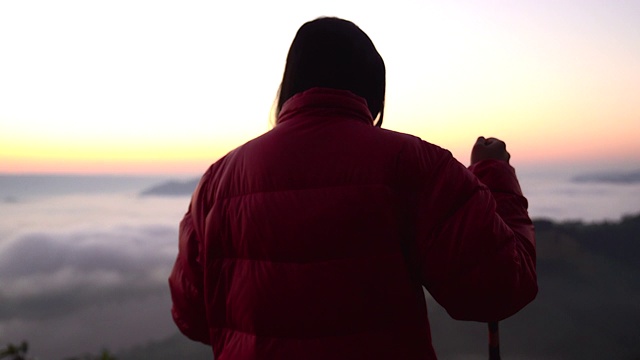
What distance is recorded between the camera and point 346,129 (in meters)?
1.48

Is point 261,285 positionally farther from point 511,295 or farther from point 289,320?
point 511,295

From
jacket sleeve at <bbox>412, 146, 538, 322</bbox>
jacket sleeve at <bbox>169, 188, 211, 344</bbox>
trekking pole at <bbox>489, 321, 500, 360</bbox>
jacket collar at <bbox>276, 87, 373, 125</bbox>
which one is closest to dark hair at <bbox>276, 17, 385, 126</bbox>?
jacket collar at <bbox>276, 87, 373, 125</bbox>

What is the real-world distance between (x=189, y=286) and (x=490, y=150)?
107 cm

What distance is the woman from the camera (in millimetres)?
1378

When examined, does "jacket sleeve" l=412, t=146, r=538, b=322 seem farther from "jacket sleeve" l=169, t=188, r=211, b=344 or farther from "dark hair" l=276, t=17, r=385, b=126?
"jacket sleeve" l=169, t=188, r=211, b=344

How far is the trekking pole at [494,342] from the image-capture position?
2.17 metres

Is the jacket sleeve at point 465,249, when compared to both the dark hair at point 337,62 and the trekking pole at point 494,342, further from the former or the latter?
the trekking pole at point 494,342

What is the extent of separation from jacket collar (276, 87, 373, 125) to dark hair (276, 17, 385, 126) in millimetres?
60

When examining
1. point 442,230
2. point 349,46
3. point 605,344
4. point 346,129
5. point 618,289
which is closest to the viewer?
point 442,230

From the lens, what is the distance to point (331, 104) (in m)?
1.53

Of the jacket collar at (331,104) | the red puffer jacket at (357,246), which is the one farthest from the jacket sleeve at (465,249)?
the jacket collar at (331,104)

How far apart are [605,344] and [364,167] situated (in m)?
119

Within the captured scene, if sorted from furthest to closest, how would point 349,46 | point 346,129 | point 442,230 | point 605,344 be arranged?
point 605,344, point 349,46, point 346,129, point 442,230

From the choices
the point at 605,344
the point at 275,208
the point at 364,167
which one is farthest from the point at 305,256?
the point at 605,344
